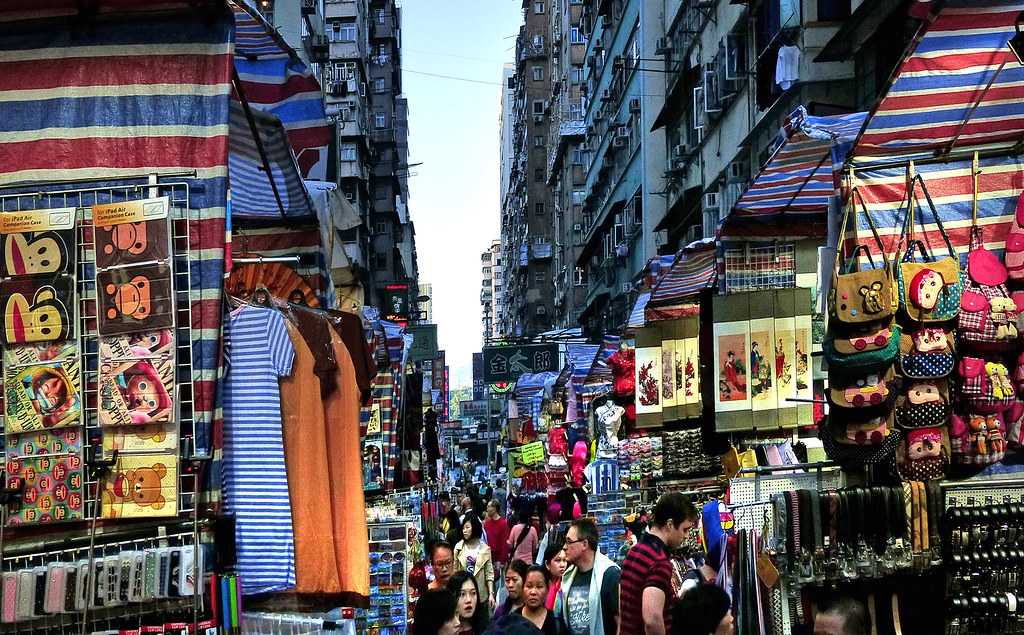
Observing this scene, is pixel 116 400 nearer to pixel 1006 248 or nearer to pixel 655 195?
pixel 1006 248

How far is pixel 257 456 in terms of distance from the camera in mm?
6758

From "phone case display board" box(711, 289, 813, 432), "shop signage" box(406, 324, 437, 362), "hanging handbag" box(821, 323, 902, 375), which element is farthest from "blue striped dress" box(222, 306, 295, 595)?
"shop signage" box(406, 324, 437, 362)

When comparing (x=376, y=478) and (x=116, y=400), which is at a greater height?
(x=116, y=400)

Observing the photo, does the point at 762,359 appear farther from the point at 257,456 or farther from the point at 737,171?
the point at 737,171

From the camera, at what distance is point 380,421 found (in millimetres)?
16844

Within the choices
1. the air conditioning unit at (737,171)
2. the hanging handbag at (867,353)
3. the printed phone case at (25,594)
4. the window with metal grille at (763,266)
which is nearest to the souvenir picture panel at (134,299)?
the printed phone case at (25,594)

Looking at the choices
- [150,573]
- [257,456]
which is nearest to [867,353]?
[257,456]

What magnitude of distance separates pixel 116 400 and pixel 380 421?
Result: 35.9 feet

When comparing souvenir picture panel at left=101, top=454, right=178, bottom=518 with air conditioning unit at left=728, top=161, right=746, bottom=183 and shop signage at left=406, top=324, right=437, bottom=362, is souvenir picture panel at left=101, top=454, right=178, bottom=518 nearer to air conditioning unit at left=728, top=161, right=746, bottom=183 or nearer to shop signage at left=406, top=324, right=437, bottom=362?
air conditioning unit at left=728, top=161, right=746, bottom=183

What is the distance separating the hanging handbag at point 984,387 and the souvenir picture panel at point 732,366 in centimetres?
392

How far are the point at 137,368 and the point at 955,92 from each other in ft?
13.4

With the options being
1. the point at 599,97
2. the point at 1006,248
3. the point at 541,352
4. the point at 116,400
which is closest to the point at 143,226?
the point at 116,400

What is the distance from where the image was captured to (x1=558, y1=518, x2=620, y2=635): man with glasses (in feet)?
27.4

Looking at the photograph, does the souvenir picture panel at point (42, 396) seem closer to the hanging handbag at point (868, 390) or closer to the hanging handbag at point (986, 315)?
the hanging handbag at point (868, 390)
